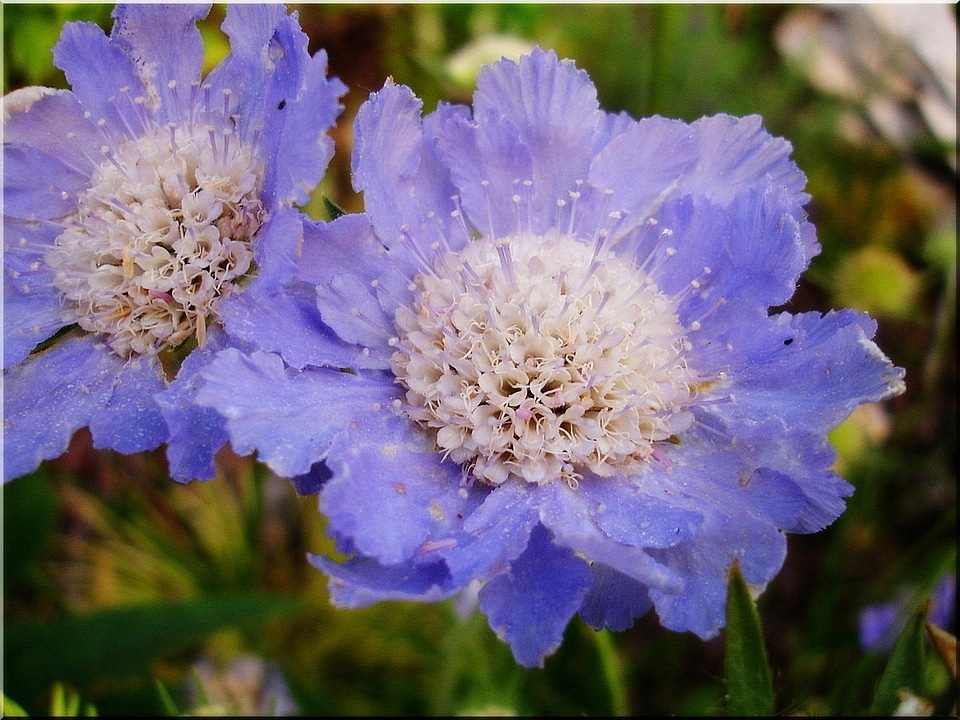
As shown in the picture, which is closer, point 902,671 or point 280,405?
point 280,405

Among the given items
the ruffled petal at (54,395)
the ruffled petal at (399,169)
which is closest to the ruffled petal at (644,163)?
the ruffled petal at (399,169)

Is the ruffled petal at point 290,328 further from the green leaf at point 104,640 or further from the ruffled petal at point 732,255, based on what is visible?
the green leaf at point 104,640

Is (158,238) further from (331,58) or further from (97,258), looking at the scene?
(331,58)

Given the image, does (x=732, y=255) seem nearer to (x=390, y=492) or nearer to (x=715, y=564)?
(x=715, y=564)

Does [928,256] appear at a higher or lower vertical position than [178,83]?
lower

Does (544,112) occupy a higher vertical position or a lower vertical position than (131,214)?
higher

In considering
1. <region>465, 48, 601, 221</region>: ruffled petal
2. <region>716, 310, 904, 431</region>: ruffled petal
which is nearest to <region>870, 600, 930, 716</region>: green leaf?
<region>716, 310, 904, 431</region>: ruffled petal

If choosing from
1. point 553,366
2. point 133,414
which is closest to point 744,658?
point 553,366

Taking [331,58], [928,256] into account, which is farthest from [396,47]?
[928,256]
